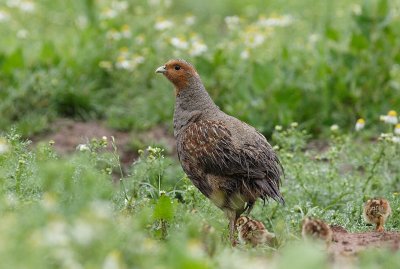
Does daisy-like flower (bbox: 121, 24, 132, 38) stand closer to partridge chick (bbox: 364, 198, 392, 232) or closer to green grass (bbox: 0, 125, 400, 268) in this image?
green grass (bbox: 0, 125, 400, 268)

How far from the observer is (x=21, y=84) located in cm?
894

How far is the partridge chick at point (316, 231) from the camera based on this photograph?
4641 mm

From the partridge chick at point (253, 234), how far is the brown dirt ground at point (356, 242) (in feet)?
1.30

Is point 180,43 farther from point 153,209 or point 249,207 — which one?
point 153,209

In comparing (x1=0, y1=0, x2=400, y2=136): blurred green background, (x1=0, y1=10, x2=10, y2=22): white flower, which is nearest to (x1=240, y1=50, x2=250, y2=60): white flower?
(x1=0, y1=0, x2=400, y2=136): blurred green background

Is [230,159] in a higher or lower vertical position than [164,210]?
higher

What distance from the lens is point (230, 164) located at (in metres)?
5.82

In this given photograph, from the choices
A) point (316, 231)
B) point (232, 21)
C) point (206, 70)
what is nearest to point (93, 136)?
point (206, 70)

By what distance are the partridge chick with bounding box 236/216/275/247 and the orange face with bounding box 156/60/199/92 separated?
64.5 inches

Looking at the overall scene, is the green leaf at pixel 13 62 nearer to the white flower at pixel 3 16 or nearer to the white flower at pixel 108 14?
the white flower at pixel 3 16

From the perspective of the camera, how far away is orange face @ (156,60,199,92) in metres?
6.61

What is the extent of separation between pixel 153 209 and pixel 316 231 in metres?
1.07

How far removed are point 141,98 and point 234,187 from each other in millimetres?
3507

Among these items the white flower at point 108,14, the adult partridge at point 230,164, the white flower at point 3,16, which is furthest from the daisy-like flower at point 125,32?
the adult partridge at point 230,164
